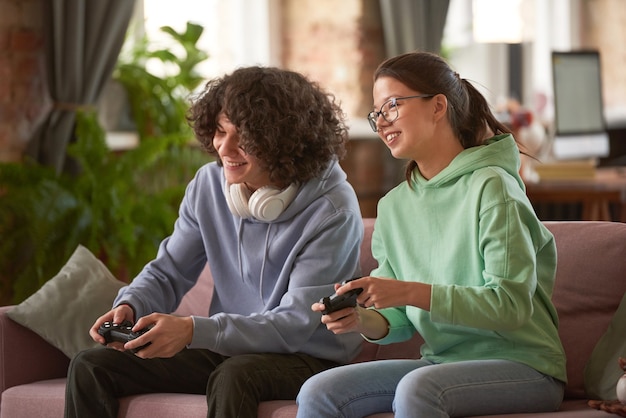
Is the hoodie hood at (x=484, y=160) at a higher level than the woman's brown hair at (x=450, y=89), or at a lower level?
lower

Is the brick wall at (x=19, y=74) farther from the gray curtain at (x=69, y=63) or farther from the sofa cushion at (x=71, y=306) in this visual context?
the sofa cushion at (x=71, y=306)

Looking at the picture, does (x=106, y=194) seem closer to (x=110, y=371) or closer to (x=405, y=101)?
(x=110, y=371)

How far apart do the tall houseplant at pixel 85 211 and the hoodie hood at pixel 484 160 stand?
7.01 feet

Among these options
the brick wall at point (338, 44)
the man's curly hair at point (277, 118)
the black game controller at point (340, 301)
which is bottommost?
the black game controller at point (340, 301)

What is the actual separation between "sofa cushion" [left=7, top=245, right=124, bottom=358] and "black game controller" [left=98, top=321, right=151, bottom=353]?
43cm

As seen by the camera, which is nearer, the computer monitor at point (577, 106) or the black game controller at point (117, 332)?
the black game controller at point (117, 332)

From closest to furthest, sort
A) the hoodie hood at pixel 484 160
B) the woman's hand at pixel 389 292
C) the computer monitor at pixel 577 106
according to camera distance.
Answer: the woman's hand at pixel 389 292 < the hoodie hood at pixel 484 160 < the computer monitor at pixel 577 106

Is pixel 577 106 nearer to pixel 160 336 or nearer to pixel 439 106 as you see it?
pixel 439 106

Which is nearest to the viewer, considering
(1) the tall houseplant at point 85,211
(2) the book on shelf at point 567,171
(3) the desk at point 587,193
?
(1) the tall houseplant at point 85,211

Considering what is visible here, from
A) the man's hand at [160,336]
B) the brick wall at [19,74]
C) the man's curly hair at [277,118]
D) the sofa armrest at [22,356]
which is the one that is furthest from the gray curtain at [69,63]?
the man's hand at [160,336]

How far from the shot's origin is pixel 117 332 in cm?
238

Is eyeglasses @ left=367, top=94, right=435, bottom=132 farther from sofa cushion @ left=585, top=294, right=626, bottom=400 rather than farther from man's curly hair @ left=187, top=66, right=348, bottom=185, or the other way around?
sofa cushion @ left=585, top=294, right=626, bottom=400

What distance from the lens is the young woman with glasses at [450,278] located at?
207 centimetres

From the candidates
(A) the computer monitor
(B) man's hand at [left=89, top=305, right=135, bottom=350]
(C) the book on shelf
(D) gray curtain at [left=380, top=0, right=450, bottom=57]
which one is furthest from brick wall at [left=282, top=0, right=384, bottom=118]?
(B) man's hand at [left=89, top=305, right=135, bottom=350]
